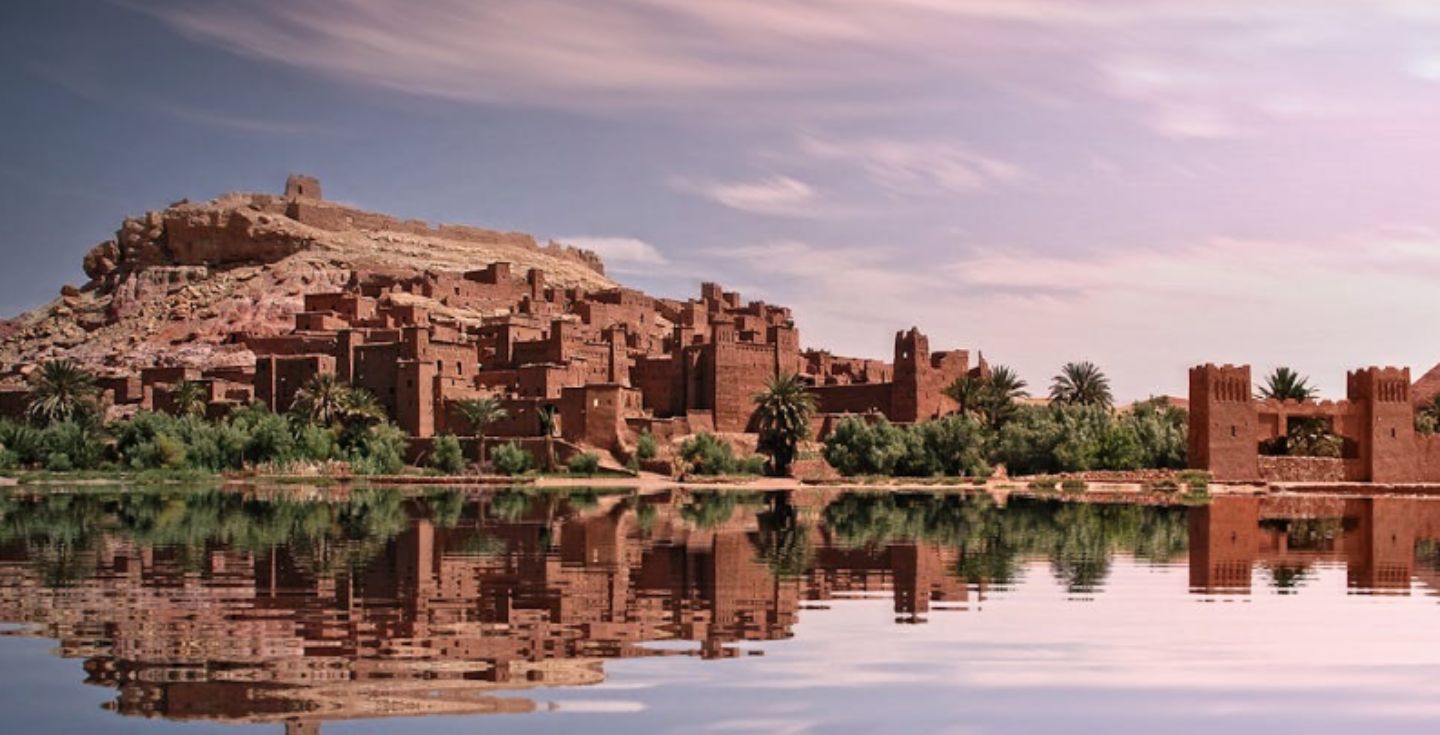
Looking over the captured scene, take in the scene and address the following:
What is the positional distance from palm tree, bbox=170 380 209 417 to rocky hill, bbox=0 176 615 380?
1054 cm

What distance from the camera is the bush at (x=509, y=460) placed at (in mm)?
54594

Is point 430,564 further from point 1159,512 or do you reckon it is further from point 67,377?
point 67,377

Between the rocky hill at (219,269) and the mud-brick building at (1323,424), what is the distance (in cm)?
4130

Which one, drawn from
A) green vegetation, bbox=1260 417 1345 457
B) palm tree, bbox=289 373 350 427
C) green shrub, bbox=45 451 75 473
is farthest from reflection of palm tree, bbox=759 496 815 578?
green shrub, bbox=45 451 75 473

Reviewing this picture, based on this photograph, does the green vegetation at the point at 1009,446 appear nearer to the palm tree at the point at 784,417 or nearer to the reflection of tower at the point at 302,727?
the palm tree at the point at 784,417

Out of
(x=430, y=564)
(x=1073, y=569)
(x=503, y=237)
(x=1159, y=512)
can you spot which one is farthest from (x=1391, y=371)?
(x=503, y=237)

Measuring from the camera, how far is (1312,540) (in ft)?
92.0

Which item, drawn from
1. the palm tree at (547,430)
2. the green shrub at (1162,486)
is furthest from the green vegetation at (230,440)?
the green shrub at (1162,486)

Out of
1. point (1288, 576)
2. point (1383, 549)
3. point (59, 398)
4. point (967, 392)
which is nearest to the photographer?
point (1288, 576)

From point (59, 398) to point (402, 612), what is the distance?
164ft

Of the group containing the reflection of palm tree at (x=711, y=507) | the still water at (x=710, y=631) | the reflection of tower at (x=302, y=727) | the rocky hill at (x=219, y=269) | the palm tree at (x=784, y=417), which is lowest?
the reflection of tower at (x=302, y=727)

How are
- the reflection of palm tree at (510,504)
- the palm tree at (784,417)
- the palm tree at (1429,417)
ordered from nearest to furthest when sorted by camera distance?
1. the reflection of palm tree at (510,504)
2. the palm tree at (784,417)
3. the palm tree at (1429,417)

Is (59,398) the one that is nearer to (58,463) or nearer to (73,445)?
(73,445)

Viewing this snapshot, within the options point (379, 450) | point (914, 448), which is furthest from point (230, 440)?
point (914, 448)
